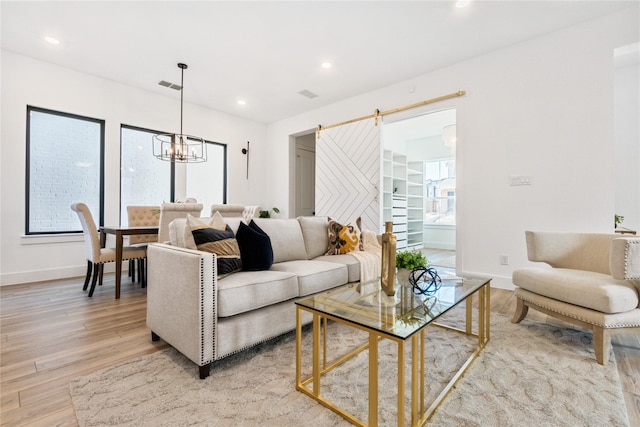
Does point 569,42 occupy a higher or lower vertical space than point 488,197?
higher

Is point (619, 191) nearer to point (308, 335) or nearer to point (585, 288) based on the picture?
point (585, 288)

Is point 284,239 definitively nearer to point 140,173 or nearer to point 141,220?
point 141,220

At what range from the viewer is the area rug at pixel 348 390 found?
127 centimetres

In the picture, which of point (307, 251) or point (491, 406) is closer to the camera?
point (491, 406)

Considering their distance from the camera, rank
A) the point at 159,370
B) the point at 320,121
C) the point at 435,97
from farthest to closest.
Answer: the point at 320,121 → the point at 435,97 → the point at 159,370

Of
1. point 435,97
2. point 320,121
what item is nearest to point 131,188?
point 320,121

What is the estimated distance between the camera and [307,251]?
286 cm

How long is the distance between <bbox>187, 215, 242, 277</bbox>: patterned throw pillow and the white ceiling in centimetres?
217

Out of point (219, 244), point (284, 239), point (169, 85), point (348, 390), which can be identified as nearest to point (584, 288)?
point (348, 390)

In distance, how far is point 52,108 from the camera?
387 centimetres

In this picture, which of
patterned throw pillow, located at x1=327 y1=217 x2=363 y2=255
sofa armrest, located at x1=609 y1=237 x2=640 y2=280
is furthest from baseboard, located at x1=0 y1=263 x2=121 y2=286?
sofa armrest, located at x1=609 y1=237 x2=640 y2=280

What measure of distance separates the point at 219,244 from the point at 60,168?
3606mm

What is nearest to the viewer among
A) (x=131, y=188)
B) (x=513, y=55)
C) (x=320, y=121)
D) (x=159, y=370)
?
(x=159, y=370)

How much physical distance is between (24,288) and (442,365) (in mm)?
4544
